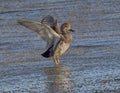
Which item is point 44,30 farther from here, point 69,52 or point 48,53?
point 69,52

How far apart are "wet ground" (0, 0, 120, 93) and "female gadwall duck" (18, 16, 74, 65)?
7.2 inches

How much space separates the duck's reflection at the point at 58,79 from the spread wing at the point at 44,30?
0.57 m

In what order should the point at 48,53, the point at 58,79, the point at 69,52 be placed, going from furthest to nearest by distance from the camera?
the point at 69,52, the point at 48,53, the point at 58,79

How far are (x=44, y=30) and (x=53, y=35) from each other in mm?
173

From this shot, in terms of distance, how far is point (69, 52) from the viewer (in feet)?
38.8

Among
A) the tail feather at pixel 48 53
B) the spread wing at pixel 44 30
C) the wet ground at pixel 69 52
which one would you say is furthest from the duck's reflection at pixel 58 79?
the spread wing at pixel 44 30

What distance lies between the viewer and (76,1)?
18.3 metres

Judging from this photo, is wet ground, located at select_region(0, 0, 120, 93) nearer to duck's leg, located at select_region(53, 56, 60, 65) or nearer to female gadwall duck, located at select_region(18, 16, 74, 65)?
duck's leg, located at select_region(53, 56, 60, 65)

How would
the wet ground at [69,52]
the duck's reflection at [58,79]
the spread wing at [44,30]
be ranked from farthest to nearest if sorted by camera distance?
the spread wing at [44,30]
the wet ground at [69,52]
the duck's reflection at [58,79]

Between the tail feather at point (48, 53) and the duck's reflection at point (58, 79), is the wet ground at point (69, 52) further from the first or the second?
the tail feather at point (48, 53)

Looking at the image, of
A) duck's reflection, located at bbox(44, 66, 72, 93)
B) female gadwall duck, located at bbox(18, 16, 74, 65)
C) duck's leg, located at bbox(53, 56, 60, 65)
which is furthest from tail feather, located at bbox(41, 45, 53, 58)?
duck's reflection, located at bbox(44, 66, 72, 93)

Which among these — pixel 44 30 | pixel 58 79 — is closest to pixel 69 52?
pixel 44 30

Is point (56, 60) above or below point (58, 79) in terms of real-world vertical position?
below

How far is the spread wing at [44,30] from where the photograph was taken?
10.7 m
